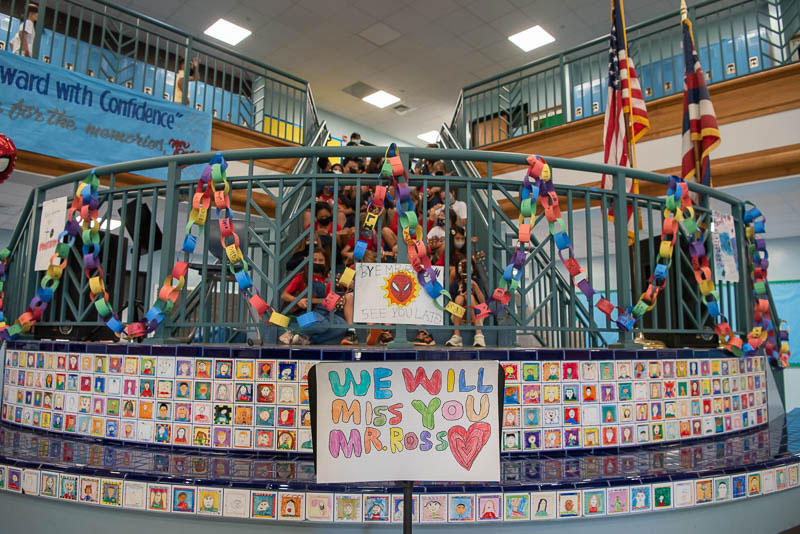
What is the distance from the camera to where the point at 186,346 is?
2.38 meters

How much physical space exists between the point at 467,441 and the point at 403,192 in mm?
1243

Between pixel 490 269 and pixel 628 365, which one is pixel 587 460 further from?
pixel 490 269

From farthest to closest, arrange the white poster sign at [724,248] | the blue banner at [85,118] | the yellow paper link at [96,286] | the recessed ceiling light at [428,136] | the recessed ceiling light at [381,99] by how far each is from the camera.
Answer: the recessed ceiling light at [428,136]
the recessed ceiling light at [381,99]
the blue banner at [85,118]
the white poster sign at [724,248]
the yellow paper link at [96,286]

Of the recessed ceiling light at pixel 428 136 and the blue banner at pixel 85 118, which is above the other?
the recessed ceiling light at pixel 428 136

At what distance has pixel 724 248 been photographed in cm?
323

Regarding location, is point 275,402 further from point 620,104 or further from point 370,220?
point 620,104

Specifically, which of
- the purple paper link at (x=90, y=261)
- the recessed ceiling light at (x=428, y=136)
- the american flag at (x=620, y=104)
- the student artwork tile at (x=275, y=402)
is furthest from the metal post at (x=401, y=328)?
the recessed ceiling light at (x=428, y=136)

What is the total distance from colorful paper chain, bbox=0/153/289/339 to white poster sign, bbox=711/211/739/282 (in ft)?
9.01

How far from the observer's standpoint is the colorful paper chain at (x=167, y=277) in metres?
2.37

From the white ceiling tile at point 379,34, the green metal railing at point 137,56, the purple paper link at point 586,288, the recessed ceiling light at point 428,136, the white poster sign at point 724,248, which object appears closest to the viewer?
A: the purple paper link at point 586,288

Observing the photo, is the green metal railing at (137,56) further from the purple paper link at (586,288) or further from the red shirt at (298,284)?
the purple paper link at (586,288)

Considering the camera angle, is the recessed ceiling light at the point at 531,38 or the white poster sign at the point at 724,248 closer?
the white poster sign at the point at 724,248

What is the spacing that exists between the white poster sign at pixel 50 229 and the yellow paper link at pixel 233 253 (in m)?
1.32

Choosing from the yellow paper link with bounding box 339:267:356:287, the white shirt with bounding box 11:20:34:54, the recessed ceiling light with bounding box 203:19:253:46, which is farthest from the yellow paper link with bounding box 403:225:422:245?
the recessed ceiling light with bounding box 203:19:253:46
